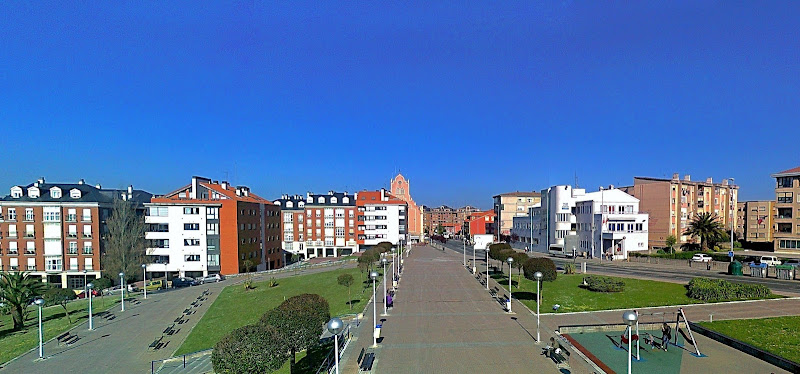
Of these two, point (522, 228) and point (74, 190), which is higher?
point (74, 190)

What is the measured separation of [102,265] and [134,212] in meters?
8.39

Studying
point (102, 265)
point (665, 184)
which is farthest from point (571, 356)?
point (102, 265)

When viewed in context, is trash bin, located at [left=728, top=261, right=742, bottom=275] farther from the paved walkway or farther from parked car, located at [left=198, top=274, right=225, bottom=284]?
parked car, located at [left=198, top=274, right=225, bottom=284]

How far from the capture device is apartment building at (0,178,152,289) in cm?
6069

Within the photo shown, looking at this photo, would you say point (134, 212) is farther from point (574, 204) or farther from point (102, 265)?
point (574, 204)

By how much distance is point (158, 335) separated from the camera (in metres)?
28.0

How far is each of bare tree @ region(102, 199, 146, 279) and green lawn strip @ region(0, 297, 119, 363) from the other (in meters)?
14.2

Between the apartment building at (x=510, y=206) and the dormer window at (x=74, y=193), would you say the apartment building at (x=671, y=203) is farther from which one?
the dormer window at (x=74, y=193)

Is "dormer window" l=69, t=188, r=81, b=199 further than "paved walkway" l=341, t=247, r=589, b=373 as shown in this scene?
Yes

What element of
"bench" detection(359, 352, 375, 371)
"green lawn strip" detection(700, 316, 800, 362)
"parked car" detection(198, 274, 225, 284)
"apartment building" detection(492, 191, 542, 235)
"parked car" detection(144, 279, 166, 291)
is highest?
"apartment building" detection(492, 191, 542, 235)

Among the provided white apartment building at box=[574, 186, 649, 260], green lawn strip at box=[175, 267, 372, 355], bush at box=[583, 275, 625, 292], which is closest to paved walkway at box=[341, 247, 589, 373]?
green lawn strip at box=[175, 267, 372, 355]

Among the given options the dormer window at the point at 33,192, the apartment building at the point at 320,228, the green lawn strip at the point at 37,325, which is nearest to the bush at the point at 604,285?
the green lawn strip at the point at 37,325

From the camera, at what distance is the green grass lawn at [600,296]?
1056 inches

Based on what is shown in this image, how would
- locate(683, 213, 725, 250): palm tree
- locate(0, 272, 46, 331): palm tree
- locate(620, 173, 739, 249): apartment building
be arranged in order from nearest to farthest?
locate(0, 272, 46, 331): palm tree, locate(683, 213, 725, 250): palm tree, locate(620, 173, 739, 249): apartment building
